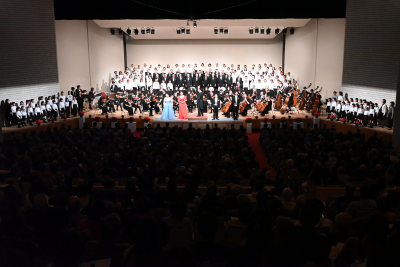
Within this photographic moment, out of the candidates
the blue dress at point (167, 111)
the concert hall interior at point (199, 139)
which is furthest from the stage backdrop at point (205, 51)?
the blue dress at point (167, 111)

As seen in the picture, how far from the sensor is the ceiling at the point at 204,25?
21234mm

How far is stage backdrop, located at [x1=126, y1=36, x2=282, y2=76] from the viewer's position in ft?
88.4

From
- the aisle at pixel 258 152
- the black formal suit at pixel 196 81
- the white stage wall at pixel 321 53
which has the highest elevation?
the white stage wall at pixel 321 53

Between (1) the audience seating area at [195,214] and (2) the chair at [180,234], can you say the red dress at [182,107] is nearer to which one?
(1) the audience seating area at [195,214]

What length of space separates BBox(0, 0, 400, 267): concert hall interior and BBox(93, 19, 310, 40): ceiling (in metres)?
0.20

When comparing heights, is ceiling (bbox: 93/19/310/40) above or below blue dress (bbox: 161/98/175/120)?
above

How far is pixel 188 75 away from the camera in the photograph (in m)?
22.8

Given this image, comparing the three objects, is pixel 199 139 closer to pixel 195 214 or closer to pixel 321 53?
pixel 195 214

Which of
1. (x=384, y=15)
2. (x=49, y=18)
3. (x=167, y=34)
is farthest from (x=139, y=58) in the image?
(x=384, y=15)

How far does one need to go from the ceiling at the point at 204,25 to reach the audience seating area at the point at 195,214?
13534 millimetres

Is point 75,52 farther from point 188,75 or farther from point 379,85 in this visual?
point 379,85

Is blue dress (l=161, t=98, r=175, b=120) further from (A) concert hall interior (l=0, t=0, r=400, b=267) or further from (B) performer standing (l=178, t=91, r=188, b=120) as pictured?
(B) performer standing (l=178, t=91, r=188, b=120)

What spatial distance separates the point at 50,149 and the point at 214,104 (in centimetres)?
939

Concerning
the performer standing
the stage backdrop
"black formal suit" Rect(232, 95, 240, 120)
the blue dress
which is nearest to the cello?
"black formal suit" Rect(232, 95, 240, 120)
